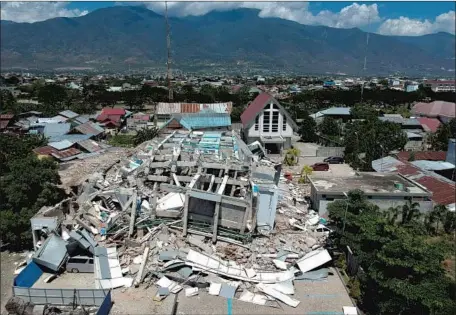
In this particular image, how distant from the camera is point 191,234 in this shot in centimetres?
1249

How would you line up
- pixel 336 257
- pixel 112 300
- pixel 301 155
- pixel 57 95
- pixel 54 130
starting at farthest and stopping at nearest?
1. pixel 57 95
2. pixel 54 130
3. pixel 301 155
4. pixel 336 257
5. pixel 112 300

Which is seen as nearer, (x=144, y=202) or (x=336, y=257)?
(x=336, y=257)

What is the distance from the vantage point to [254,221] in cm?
1284

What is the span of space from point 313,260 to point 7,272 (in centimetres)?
1015

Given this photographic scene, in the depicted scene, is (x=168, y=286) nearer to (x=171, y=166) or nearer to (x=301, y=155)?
(x=171, y=166)

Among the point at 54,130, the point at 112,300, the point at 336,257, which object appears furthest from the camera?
the point at 54,130

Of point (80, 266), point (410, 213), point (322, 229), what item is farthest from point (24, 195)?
point (410, 213)

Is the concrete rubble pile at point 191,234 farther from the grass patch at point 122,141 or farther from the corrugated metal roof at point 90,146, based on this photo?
the grass patch at point 122,141

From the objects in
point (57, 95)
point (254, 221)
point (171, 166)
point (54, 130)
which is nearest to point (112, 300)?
point (254, 221)

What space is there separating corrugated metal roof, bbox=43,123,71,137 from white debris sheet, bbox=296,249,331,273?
25.8 meters

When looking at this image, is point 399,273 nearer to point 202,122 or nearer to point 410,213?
point 410,213

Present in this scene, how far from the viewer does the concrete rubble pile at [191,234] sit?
34.8ft

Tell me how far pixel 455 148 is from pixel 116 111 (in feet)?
109

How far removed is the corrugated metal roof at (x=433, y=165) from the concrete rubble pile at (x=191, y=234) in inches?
325
